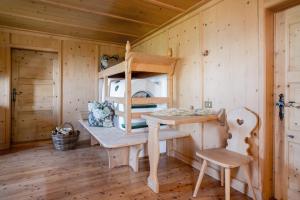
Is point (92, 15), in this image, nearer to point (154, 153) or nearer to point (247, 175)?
point (154, 153)

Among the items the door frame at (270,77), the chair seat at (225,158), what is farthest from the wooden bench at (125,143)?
the door frame at (270,77)

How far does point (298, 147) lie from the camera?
1645mm

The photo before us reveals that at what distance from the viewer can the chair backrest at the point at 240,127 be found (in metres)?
1.80

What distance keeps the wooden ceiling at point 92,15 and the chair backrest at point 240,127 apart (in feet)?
4.78

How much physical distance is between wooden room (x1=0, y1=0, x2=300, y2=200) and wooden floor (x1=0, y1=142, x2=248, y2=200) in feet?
0.06

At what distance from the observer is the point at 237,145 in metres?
1.87

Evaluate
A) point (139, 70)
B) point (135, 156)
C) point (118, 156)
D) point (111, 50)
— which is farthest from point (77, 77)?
point (135, 156)

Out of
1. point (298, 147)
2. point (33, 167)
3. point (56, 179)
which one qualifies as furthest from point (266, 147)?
point (33, 167)

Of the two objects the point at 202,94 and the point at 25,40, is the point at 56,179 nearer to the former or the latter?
the point at 202,94

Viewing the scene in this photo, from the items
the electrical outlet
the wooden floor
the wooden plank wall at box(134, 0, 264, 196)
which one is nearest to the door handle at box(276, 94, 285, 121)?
the wooden plank wall at box(134, 0, 264, 196)

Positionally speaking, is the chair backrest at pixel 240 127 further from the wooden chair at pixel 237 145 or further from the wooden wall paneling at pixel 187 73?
the wooden wall paneling at pixel 187 73

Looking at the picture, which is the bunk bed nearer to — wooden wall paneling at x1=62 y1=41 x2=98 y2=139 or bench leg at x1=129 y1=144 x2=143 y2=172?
bench leg at x1=129 y1=144 x2=143 y2=172

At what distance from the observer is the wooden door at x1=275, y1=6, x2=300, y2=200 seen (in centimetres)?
165

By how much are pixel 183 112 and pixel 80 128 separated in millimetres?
2648
